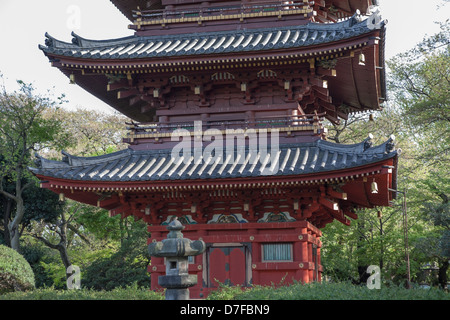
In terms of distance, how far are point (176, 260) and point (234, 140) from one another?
21.4 feet

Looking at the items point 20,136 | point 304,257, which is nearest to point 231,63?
point 304,257

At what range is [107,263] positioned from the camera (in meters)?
28.9

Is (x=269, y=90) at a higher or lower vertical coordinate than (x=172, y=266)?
higher

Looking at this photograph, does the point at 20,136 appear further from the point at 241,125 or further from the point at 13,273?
the point at 241,125

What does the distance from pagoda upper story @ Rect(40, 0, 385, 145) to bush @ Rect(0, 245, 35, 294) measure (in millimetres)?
8106

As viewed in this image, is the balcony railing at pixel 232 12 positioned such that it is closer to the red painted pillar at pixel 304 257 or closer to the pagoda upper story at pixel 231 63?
the pagoda upper story at pixel 231 63

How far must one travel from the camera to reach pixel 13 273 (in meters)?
21.0

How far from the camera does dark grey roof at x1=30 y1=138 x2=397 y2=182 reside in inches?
594

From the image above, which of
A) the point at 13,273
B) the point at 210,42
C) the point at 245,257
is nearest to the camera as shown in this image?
the point at 245,257

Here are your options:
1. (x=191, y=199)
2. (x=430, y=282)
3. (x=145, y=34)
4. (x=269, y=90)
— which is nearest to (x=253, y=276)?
(x=191, y=199)
